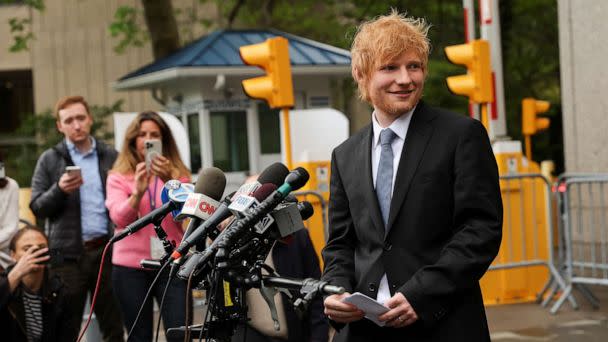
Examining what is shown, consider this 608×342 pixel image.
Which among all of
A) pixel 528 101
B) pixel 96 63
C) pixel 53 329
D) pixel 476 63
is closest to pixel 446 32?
pixel 528 101

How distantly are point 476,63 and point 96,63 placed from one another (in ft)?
72.3

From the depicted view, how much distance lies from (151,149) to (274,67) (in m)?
3.81

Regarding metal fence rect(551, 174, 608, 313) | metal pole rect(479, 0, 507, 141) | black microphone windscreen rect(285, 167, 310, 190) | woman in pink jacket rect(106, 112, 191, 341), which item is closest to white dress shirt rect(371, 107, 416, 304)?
black microphone windscreen rect(285, 167, 310, 190)

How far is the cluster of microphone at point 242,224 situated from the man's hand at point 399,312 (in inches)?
15.5

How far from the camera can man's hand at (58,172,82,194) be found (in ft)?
24.1

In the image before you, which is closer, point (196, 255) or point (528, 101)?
point (196, 255)

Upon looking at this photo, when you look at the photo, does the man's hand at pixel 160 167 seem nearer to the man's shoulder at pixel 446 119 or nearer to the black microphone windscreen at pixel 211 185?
the black microphone windscreen at pixel 211 185

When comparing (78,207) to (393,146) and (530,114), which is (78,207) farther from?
(530,114)

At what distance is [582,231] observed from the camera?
1176 cm

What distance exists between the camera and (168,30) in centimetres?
2300

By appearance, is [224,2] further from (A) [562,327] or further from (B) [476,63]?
(A) [562,327]

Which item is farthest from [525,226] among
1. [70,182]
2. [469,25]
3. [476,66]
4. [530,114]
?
[70,182]

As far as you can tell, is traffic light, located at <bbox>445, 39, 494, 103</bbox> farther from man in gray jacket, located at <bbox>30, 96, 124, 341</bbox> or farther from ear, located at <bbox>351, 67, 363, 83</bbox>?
ear, located at <bbox>351, 67, 363, 83</bbox>

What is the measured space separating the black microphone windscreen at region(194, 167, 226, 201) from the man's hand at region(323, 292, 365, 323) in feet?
1.98
